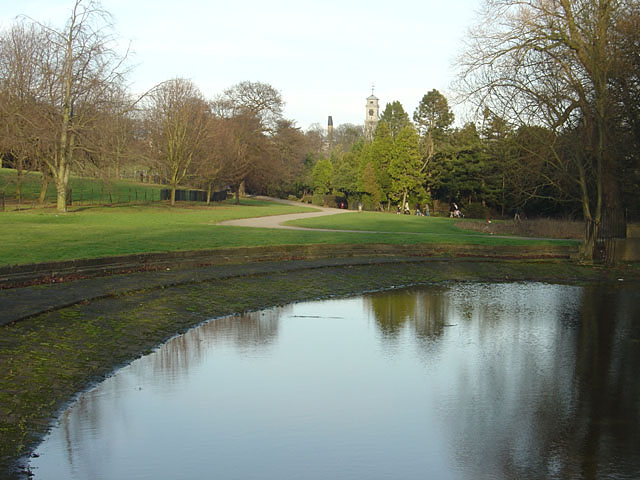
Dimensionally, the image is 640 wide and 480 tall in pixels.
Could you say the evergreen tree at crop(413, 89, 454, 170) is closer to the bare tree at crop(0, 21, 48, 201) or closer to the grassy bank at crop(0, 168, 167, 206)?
the grassy bank at crop(0, 168, 167, 206)

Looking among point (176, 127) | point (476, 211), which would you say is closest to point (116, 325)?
point (176, 127)

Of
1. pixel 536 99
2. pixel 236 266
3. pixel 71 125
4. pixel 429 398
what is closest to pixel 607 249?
pixel 536 99

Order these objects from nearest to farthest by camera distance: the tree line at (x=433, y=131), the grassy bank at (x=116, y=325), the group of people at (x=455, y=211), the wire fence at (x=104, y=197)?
the grassy bank at (x=116, y=325)
the tree line at (x=433, y=131)
the wire fence at (x=104, y=197)
the group of people at (x=455, y=211)

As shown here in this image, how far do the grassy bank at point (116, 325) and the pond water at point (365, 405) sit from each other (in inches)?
12.5

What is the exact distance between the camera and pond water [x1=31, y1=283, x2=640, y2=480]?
5.31 meters

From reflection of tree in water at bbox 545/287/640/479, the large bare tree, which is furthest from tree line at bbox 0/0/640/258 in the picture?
reflection of tree in water at bbox 545/287/640/479

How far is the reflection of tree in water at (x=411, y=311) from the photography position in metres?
10.9

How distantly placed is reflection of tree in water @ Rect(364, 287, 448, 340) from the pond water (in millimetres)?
96

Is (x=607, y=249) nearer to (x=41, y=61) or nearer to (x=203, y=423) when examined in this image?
(x=203, y=423)

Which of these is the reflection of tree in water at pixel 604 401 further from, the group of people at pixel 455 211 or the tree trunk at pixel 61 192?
the group of people at pixel 455 211

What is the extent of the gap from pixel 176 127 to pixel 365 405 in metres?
48.4

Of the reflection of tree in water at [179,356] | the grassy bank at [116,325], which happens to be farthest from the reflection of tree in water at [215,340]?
the grassy bank at [116,325]

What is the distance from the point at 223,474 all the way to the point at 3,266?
370 inches

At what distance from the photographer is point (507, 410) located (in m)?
6.68
